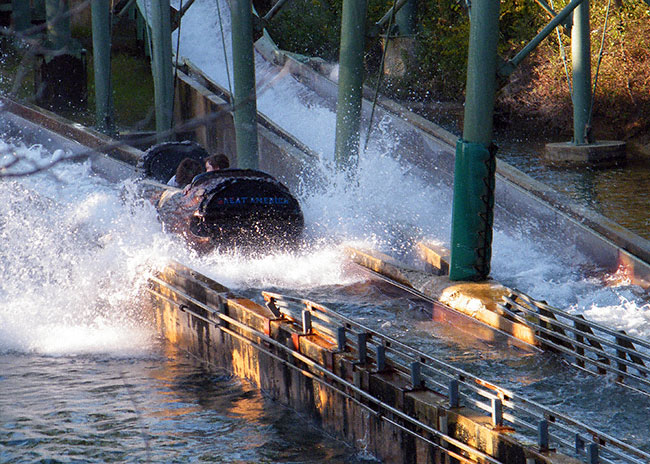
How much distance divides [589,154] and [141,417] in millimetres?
13964

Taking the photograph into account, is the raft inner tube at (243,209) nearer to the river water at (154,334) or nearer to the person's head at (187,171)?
the river water at (154,334)

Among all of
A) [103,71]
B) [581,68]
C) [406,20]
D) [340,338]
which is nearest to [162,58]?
[103,71]

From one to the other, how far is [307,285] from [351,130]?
4.79 metres

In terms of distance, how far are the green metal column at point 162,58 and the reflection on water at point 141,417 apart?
9.40 m

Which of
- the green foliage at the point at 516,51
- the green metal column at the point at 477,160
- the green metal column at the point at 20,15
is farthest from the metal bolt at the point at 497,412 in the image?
the green foliage at the point at 516,51

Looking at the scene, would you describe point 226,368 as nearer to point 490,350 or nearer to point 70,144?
point 490,350

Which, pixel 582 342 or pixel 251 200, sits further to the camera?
pixel 251 200

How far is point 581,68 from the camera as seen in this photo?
780 inches

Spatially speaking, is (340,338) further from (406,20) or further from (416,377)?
(406,20)

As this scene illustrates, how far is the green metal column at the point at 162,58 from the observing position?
18.6 m

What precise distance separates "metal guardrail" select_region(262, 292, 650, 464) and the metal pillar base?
12.6 meters

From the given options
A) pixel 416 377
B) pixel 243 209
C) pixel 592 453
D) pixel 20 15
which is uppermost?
pixel 20 15

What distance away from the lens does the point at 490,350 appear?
28.6 feet

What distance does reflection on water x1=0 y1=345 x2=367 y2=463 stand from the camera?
7.59 metres
